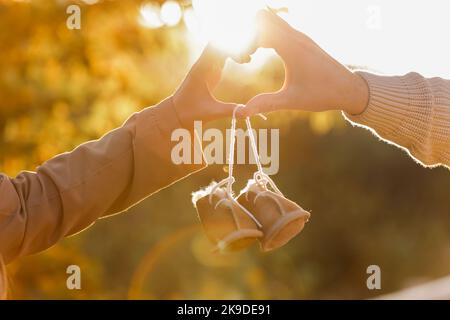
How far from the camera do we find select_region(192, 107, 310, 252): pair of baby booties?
164 centimetres

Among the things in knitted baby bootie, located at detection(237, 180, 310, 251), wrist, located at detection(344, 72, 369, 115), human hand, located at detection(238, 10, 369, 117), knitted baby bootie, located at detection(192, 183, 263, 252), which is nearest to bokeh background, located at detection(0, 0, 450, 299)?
knitted baby bootie, located at detection(192, 183, 263, 252)

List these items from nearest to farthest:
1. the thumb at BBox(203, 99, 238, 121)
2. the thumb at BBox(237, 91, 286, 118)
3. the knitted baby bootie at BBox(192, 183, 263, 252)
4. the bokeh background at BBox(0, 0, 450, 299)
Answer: the knitted baby bootie at BBox(192, 183, 263, 252) → the thumb at BBox(237, 91, 286, 118) → the thumb at BBox(203, 99, 238, 121) → the bokeh background at BBox(0, 0, 450, 299)

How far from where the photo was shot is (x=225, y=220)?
1.67 m

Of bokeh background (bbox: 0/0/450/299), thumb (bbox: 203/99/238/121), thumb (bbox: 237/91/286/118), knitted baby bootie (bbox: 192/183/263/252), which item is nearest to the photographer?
knitted baby bootie (bbox: 192/183/263/252)

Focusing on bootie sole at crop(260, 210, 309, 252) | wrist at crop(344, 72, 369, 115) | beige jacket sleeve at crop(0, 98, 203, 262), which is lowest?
bootie sole at crop(260, 210, 309, 252)

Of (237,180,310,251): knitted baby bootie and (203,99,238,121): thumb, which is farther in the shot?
(203,99,238,121): thumb

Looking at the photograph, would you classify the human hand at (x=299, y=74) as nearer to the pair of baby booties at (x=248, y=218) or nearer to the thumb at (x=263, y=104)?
the thumb at (x=263, y=104)

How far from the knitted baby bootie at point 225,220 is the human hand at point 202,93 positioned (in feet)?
0.74

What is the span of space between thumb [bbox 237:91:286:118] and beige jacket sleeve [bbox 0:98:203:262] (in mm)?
246

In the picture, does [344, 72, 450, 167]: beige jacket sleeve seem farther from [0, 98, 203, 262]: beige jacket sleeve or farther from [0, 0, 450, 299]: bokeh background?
[0, 0, 450, 299]: bokeh background

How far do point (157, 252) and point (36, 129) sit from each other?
3.38m

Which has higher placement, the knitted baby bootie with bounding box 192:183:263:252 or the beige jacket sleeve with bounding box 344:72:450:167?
the beige jacket sleeve with bounding box 344:72:450:167

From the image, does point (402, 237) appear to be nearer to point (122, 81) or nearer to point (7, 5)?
point (122, 81)
